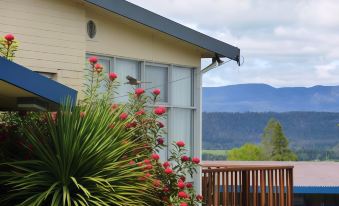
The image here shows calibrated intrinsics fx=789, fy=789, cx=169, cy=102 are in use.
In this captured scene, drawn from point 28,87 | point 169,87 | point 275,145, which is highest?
point 169,87

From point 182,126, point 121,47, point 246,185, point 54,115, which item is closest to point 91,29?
point 121,47

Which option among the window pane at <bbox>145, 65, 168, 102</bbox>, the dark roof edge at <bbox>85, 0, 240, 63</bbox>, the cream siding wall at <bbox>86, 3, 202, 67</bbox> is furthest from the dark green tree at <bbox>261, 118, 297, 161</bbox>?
the window pane at <bbox>145, 65, 168, 102</bbox>

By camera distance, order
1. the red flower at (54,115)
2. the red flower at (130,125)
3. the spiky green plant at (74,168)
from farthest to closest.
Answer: the red flower at (130,125), the red flower at (54,115), the spiky green plant at (74,168)

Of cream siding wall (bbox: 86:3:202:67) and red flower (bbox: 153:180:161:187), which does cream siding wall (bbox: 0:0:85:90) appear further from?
red flower (bbox: 153:180:161:187)

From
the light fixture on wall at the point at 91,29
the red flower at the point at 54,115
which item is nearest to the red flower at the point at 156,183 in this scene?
the red flower at the point at 54,115

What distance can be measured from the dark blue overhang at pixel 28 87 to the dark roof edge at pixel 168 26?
395cm

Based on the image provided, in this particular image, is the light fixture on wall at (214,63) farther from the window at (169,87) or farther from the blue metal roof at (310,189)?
the blue metal roof at (310,189)

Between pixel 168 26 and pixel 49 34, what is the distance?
261cm

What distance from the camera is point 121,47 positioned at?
14250 millimetres

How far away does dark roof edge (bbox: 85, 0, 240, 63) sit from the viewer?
1341 cm

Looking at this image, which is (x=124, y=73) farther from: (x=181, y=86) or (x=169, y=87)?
(x=181, y=86)

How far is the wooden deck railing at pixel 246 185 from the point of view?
559 inches

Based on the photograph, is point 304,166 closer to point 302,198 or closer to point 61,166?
point 302,198

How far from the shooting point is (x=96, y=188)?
29.6 ft
